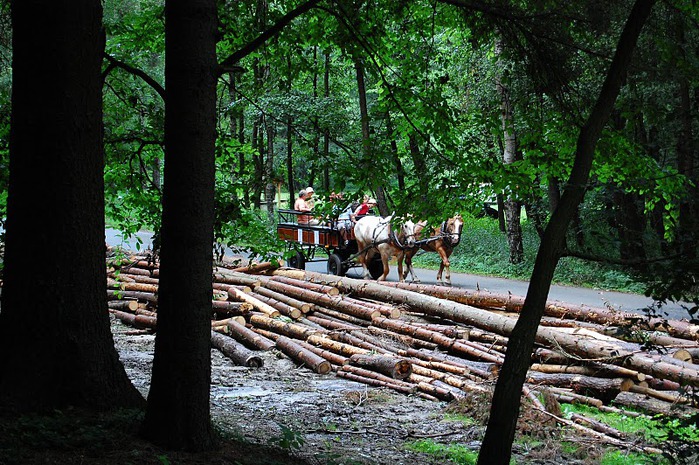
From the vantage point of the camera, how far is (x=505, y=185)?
8141 mm

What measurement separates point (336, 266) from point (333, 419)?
1261cm

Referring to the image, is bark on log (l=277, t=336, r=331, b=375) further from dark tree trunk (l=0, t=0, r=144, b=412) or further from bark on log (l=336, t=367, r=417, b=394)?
dark tree trunk (l=0, t=0, r=144, b=412)

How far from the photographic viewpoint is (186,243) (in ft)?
16.8

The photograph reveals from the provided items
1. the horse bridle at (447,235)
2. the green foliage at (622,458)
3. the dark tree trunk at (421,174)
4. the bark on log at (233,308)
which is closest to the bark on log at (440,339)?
the bark on log at (233,308)

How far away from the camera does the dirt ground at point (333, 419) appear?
7.31 meters

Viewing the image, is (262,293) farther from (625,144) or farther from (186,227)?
(186,227)

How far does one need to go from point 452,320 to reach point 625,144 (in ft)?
20.4

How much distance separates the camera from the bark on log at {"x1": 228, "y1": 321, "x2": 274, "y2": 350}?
12891 mm

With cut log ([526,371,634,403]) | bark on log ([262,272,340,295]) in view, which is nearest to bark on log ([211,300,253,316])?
bark on log ([262,272,340,295])

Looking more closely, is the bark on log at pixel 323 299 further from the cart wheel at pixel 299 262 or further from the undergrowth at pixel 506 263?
the undergrowth at pixel 506 263

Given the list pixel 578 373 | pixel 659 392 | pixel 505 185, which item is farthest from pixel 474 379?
pixel 505 185

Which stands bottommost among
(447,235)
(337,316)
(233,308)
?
(337,316)

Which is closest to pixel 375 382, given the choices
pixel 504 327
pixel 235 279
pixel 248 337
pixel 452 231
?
pixel 504 327

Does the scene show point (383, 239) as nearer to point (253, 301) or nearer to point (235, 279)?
point (235, 279)
